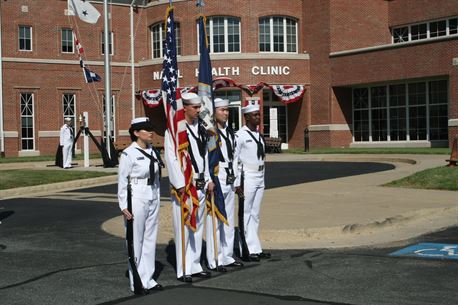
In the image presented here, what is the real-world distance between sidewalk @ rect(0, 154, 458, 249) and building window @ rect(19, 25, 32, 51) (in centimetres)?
2223

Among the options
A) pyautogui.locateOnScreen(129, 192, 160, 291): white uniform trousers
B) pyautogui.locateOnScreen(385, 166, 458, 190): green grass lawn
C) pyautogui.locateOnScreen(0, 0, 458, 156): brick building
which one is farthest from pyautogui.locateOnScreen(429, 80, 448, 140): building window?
pyautogui.locateOnScreen(129, 192, 160, 291): white uniform trousers

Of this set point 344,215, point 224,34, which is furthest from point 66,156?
point 224,34

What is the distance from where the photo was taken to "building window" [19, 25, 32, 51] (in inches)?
1534

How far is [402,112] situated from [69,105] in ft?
60.7

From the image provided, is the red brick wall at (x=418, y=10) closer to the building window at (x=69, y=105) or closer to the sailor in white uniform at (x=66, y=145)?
the building window at (x=69, y=105)

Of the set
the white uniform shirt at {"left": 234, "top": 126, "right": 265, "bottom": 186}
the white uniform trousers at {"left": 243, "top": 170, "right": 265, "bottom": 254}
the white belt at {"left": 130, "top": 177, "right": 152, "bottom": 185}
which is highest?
the white uniform shirt at {"left": 234, "top": 126, "right": 265, "bottom": 186}

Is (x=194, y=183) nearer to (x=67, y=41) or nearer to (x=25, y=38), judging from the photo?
(x=25, y=38)

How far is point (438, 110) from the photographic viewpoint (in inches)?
1400

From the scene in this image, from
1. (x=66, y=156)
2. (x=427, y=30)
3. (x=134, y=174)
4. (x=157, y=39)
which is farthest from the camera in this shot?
(x=157, y=39)

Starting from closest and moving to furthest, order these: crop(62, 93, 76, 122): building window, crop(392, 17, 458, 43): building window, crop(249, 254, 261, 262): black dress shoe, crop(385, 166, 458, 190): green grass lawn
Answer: crop(249, 254, 261, 262): black dress shoe, crop(385, 166, 458, 190): green grass lawn, crop(392, 17, 458, 43): building window, crop(62, 93, 76, 122): building window

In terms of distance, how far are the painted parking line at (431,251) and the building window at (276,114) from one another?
29554 mm

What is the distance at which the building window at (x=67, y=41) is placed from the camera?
133 feet

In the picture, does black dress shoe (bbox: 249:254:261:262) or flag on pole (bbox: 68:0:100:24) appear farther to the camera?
flag on pole (bbox: 68:0:100:24)

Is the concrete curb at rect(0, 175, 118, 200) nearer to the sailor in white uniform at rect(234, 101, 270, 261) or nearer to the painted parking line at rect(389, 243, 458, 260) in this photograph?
the sailor in white uniform at rect(234, 101, 270, 261)
